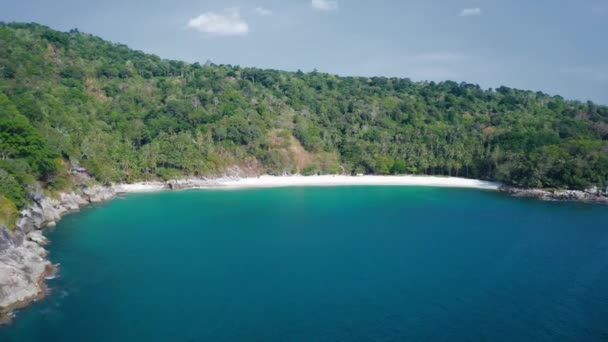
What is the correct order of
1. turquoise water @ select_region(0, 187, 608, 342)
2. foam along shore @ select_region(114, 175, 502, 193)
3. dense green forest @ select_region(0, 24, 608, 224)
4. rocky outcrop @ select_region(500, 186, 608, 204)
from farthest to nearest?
1. foam along shore @ select_region(114, 175, 502, 193)
2. dense green forest @ select_region(0, 24, 608, 224)
3. rocky outcrop @ select_region(500, 186, 608, 204)
4. turquoise water @ select_region(0, 187, 608, 342)

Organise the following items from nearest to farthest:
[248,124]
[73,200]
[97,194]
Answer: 1. [73,200]
2. [97,194]
3. [248,124]

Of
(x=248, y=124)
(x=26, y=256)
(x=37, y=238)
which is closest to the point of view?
(x=26, y=256)

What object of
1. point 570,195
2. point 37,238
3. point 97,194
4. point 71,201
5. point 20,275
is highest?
point 570,195

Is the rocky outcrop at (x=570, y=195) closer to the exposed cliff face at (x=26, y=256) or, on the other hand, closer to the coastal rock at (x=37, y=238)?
the coastal rock at (x=37, y=238)

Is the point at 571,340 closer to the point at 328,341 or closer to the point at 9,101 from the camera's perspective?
the point at 328,341

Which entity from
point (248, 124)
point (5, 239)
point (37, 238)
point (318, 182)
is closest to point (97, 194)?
point (37, 238)

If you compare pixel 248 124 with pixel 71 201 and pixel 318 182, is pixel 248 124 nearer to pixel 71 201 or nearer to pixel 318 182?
pixel 318 182

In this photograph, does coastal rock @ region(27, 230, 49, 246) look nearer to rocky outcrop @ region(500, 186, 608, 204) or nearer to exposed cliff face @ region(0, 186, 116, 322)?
exposed cliff face @ region(0, 186, 116, 322)

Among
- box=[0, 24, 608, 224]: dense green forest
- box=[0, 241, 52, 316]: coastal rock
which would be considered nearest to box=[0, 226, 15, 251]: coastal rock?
box=[0, 241, 52, 316]: coastal rock
